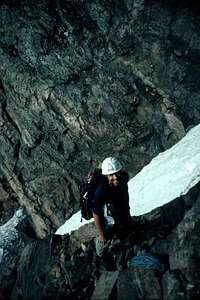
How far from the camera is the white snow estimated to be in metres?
14.5

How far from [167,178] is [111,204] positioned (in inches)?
287

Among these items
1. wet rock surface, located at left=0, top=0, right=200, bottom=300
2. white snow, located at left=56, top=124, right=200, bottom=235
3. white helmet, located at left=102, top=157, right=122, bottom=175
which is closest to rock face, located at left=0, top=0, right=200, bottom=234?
wet rock surface, located at left=0, top=0, right=200, bottom=300

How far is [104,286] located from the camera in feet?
28.3

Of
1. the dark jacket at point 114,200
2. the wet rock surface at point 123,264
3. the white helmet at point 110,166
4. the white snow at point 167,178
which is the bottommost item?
the white snow at point 167,178

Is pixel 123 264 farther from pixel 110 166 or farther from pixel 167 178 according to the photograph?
pixel 167 178

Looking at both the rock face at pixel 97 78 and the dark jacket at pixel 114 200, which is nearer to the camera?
the dark jacket at pixel 114 200

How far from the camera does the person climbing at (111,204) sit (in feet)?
31.0

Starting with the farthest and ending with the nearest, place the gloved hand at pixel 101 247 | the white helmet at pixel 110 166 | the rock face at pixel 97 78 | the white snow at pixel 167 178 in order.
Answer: the rock face at pixel 97 78, the white snow at pixel 167 178, the gloved hand at pixel 101 247, the white helmet at pixel 110 166

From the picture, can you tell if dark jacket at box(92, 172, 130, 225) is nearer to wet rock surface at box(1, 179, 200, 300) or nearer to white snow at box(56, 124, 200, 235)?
wet rock surface at box(1, 179, 200, 300)

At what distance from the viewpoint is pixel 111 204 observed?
9.92 metres

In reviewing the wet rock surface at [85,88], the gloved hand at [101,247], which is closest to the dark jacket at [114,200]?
the gloved hand at [101,247]

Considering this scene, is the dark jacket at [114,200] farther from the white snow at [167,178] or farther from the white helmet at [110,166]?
the white snow at [167,178]

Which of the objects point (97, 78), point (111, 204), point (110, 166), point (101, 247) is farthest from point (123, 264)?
point (97, 78)

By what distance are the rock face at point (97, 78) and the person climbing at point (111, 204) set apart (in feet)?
38.8
